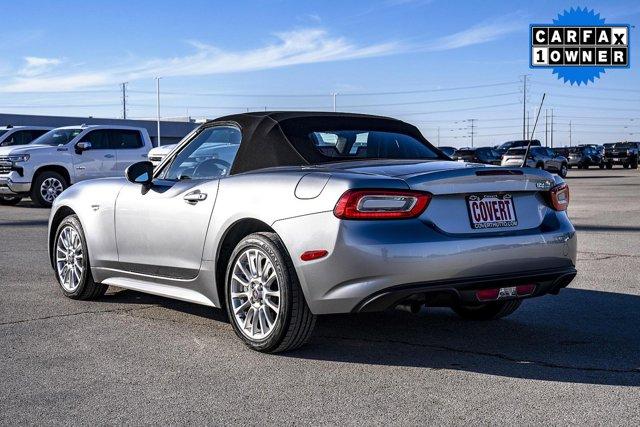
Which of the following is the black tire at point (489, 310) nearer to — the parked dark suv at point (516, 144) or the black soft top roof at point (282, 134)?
the black soft top roof at point (282, 134)

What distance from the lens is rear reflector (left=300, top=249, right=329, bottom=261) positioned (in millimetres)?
4891

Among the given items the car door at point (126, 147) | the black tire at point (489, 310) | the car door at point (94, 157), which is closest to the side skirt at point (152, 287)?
the black tire at point (489, 310)

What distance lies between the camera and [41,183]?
1970cm

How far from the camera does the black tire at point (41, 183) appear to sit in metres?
19.6

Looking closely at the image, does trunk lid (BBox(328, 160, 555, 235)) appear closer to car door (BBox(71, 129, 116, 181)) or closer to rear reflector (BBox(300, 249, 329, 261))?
rear reflector (BBox(300, 249, 329, 261))

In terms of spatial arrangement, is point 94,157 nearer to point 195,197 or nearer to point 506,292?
point 195,197

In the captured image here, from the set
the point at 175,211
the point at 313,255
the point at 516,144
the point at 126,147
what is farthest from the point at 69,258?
the point at 516,144

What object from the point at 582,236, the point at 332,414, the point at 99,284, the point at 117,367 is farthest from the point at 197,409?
the point at 582,236

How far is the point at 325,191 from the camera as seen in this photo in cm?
497

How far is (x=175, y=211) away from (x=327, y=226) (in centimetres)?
156

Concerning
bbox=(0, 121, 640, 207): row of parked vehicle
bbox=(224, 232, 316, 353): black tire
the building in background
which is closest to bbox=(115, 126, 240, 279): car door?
bbox=(224, 232, 316, 353): black tire

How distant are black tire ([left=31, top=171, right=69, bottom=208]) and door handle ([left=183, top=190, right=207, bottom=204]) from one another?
1462cm

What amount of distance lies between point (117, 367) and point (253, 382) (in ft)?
2.84

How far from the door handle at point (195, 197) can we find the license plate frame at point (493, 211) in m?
1.79
